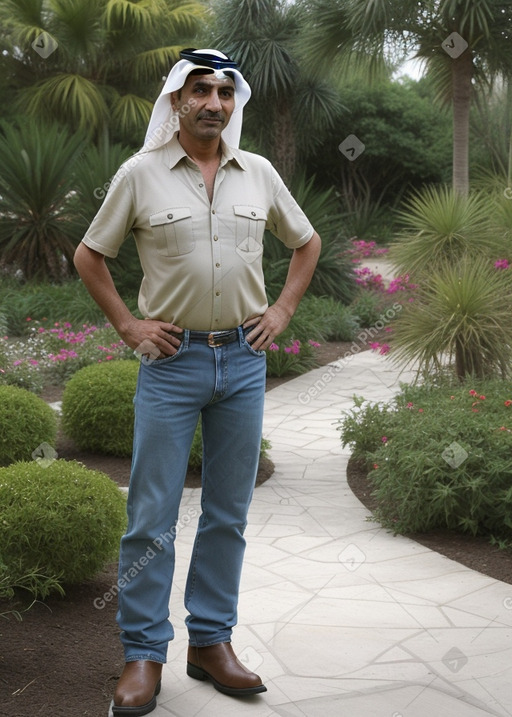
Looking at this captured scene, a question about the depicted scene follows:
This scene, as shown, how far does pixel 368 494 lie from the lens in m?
6.16

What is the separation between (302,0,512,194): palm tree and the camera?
13211 millimetres

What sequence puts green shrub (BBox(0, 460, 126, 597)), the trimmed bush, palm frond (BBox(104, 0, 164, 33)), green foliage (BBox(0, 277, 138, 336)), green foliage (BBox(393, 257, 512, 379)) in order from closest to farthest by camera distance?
green shrub (BBox(0, 460, 126, 597))
the trimmed bush
green foliage (BBox(393, 257, 512, 379))
green foliage (BBox(0, 277, 138, 336))
palm frond (BBox(104, 0, 164, 33))

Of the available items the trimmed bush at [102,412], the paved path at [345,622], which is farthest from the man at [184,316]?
the trimmed bush at [102,412]

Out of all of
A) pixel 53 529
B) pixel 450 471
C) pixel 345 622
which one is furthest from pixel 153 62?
pixel 345 622

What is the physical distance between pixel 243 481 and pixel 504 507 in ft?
6.93

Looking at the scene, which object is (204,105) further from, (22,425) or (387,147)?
(387,147)

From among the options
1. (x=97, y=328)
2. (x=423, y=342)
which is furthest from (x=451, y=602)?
(x=97, y=328)

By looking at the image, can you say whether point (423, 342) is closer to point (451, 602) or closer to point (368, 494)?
point (368, 494)

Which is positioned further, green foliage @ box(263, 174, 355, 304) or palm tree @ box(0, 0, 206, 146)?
palm tree @ box(0, 0, 206, 146)

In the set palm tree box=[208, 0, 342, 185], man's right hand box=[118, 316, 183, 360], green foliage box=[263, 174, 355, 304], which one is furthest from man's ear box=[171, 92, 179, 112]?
palm tree box=[208, 0, 342, 185]

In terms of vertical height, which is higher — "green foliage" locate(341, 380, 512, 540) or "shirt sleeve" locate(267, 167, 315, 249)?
"shirt sleeve" locate(267, 167, 315, 249)

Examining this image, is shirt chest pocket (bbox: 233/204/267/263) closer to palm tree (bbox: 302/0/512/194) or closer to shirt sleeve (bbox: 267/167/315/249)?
shirt sleeve (bbox: 267/167/315/249)

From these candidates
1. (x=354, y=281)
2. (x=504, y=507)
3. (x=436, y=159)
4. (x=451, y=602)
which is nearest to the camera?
(x=451, y=602)

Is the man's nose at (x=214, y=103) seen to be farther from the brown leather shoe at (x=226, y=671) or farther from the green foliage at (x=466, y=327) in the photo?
the green foliage at (x=466, y=327)
